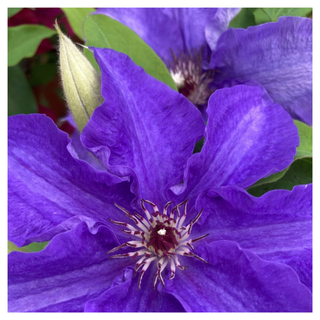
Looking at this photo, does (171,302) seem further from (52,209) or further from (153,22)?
(153,22)

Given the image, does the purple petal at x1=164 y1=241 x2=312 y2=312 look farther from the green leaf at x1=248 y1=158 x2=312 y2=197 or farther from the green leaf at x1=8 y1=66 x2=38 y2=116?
the green leaf at x1=8 y1=66 x2=38 y2=116

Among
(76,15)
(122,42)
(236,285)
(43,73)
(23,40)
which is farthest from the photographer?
(43,73)

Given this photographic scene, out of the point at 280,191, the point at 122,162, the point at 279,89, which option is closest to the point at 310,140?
the point at 279,89

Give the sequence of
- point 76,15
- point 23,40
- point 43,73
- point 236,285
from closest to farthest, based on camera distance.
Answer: point 236,285 < point 76,15 < point 23,40 < point 43,73

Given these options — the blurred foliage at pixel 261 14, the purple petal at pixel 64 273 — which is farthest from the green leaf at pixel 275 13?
the purple petal at pixel 64 273

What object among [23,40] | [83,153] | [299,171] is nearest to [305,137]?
[299,171]

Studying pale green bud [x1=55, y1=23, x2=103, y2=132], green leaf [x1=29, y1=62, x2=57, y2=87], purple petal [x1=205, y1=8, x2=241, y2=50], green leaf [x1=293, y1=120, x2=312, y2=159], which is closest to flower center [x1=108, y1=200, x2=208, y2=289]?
pale green bud [x1=55, y1=23, x2=103, y2=132]

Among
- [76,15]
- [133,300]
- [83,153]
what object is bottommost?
[133,300]

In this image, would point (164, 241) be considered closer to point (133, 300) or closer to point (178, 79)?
point (133, 300)
